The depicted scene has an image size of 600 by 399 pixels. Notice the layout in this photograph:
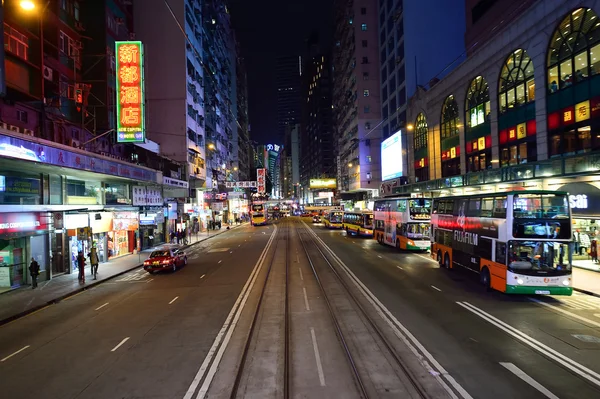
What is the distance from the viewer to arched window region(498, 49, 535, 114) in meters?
28.5

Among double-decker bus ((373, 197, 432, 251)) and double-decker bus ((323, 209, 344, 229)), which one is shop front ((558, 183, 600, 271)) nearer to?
double-decker bus ((373, 197, 432, 251))

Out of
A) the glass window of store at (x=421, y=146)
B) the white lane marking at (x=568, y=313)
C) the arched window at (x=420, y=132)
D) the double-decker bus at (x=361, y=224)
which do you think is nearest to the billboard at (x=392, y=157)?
the arched window at (x=420, y=132)

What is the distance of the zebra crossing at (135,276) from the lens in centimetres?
2255

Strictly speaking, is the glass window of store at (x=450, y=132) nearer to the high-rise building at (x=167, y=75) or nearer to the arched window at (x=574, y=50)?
the arched window at (x=574, y=50)

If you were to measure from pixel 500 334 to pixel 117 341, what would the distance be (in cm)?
1093

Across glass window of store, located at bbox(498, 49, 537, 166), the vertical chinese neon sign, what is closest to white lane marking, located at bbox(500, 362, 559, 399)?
glass window of store, located at bbox(498, 49, 537, 166)

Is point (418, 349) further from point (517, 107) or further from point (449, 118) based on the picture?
point (449, 118)

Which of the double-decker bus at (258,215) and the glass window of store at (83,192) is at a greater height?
the glass window of store at (83,192)

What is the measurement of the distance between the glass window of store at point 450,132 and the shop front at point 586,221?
18.3m

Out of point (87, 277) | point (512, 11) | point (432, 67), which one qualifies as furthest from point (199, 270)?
point (432, 67)

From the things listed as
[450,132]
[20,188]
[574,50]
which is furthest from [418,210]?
[20,188]

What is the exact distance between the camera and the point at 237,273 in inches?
891

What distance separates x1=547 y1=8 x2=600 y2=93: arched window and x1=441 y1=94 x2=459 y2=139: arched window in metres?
16.1

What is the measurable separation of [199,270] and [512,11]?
41.0 metres
